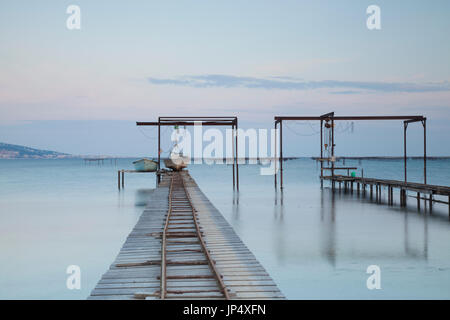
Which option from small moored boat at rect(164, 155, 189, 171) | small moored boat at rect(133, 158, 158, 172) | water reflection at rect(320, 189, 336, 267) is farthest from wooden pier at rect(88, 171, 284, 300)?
small moored boat at rect(164, 155, 189, 171)

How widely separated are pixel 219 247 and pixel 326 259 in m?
4.16

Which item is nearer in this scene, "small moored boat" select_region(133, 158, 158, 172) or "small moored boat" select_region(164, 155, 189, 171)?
"small moored boat" select_region(133, 158, 158, 172)

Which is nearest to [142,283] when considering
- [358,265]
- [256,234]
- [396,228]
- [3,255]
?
[358,265]

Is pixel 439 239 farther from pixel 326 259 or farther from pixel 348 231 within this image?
pixel 326 259

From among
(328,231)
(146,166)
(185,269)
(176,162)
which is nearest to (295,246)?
(328,231)

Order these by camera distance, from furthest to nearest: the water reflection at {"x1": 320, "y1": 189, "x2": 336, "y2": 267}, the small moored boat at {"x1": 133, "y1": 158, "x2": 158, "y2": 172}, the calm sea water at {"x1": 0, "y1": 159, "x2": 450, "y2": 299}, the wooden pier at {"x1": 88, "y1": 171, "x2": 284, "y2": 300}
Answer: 1. the small moored boat at {"x1": 133, "y1": 158, "x2": 158, "y2": 172}
2. the water reflection at {"x1": 320, "y1": 189, "x2": 336, "y2": 267}
3. the calm sea water at {"x1": 0, "y1": 159, "x2": 450, "y2": 299}
4. the wooden pier at {"x1": 88, "y1": 171, "x2": 284, "y2": 300}

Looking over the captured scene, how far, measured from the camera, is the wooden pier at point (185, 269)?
6.07 meters

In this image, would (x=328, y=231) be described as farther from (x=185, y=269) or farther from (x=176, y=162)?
(x=176, y=162)

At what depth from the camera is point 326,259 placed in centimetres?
1200

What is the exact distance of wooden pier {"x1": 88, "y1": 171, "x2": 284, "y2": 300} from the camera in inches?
239

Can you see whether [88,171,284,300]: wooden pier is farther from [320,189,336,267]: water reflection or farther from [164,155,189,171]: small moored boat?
[164,155,189,171]: small moored boat

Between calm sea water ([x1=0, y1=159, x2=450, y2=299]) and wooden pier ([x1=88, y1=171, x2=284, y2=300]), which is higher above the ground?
wooden pier ([x1=88, y1=171, x2=284, y2=300])

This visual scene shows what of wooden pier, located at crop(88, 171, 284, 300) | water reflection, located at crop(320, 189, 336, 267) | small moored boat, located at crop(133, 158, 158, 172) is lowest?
water reflection, located at crop(320, 189, 336, 267)
